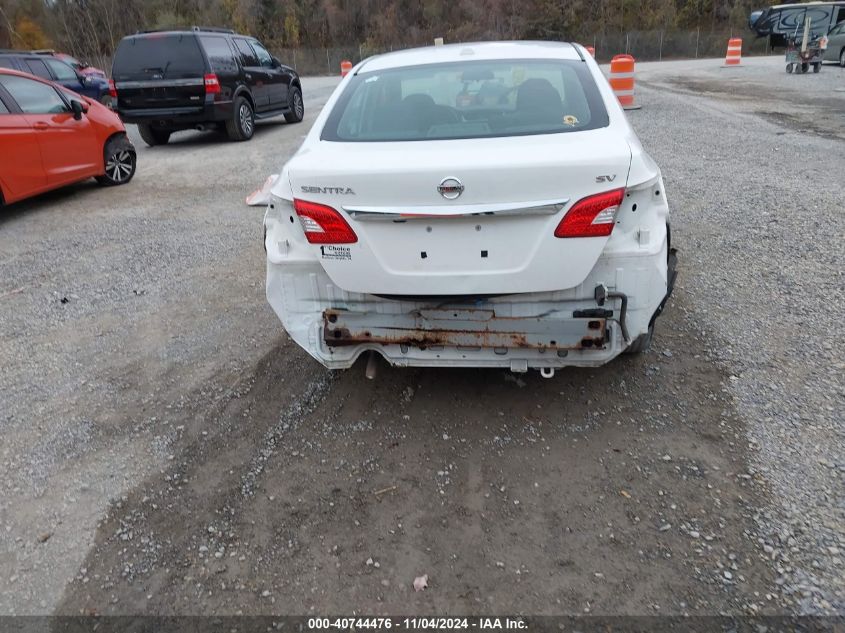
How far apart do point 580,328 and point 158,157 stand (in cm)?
1050

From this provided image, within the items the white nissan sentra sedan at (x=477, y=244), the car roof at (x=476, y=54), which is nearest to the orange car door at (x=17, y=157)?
the car roof at (x=476, y=54)

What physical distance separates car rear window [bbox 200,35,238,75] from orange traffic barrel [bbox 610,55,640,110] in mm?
7375

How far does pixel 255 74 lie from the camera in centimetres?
1288

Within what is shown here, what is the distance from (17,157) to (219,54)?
534 cm

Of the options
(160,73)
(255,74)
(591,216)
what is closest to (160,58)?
(160,73)

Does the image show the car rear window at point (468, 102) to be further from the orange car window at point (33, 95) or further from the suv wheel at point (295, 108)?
the suv wheel at point (295, 108)

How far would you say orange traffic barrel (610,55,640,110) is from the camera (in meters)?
13.3

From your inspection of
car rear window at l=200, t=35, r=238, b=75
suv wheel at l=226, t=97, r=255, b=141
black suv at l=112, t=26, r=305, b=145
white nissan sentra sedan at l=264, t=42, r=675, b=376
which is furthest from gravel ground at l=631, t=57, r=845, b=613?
car rear window at l=200, t=35, r=238, b=75

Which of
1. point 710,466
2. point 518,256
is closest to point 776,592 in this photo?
point 710,466

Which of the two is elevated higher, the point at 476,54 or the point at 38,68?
the point at 476,54

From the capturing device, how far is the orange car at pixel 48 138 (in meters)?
7.58

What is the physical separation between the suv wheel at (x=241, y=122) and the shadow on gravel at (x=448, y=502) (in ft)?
30.7

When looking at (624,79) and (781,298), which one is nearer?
(781,298)

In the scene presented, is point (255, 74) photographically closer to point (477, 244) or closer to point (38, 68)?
point (38, 68)
